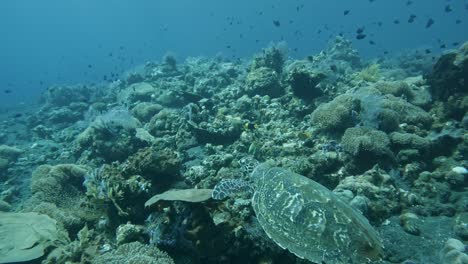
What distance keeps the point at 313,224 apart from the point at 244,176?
3835 millimetres

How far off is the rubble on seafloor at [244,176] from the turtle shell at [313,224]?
1.84ft

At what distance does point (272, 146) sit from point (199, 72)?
16.2m

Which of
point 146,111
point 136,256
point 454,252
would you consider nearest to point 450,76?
point 454,252

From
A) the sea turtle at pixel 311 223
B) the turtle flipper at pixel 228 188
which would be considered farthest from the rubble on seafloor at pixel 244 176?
the sea turtle at pixel 311 223

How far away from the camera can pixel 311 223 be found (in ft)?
19.3

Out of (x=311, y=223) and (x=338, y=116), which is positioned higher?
(x=338, y=116)

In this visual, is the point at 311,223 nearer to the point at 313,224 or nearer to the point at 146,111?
the point at 313,224

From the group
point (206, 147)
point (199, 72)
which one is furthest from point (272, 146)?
point (199, 72)

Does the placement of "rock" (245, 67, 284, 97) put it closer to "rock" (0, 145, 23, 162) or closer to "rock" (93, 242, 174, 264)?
"rock" (93, 242, 174, 264)

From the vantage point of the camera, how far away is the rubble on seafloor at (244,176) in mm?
6457

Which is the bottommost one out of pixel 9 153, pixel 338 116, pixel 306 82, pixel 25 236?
pixel 25 236

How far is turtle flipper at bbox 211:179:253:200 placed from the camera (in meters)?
6.71

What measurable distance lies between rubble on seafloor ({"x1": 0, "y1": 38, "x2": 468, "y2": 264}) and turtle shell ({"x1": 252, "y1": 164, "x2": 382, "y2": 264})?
0.56m

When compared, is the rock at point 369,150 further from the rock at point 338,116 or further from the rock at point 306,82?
the rock at point 306,82
